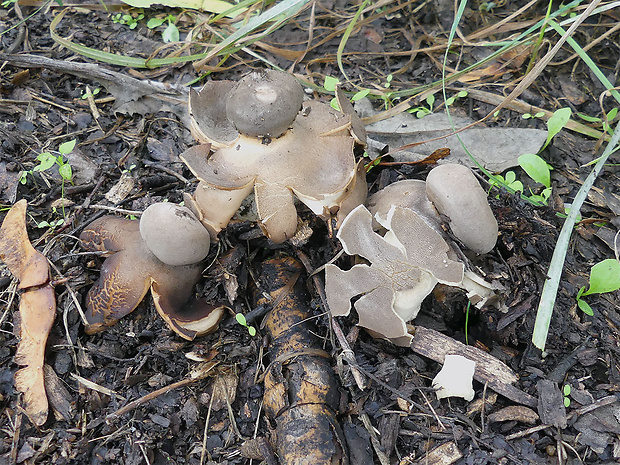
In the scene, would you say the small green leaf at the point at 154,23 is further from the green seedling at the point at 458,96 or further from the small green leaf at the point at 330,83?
the green seedling at the point at 458,96

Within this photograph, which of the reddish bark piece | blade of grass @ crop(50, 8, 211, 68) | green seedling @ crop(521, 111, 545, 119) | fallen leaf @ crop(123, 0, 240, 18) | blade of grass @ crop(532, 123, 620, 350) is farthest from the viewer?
fallen leaf @ crop(123, 0, 240, 18)

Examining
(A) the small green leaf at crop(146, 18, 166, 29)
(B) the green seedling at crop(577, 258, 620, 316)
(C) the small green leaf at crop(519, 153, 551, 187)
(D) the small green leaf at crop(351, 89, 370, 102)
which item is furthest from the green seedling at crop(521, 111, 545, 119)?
(A) the small green leaf at crop(146, 18, 166, 29)

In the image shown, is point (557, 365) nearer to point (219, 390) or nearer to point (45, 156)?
point (219, 390)

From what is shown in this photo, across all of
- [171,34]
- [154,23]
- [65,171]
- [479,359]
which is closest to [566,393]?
[479,359]

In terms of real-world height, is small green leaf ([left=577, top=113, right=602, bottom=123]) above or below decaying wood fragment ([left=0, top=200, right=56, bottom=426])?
above

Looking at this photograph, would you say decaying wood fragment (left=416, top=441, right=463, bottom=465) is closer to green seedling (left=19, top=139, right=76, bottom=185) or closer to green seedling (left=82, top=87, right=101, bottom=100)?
green seedling (left=19, top=139, right=76, bottom=185)

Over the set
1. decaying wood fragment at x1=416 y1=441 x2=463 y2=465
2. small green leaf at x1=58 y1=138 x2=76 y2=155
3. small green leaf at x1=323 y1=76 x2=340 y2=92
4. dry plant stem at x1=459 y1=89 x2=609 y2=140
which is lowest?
decaying wood fragment at x1=416 y1=441 x2=463 y2=465
